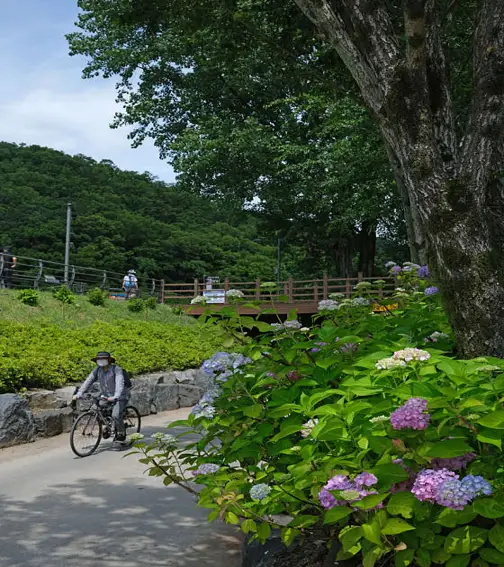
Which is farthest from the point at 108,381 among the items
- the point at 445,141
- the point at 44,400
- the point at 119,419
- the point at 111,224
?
the point at 111,224

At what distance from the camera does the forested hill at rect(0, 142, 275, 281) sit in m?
57.1

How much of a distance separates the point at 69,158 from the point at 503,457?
7236 centimetres

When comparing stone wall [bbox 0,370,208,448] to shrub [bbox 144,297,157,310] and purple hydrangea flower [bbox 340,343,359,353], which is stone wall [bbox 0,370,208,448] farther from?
shrub [bbox 144,297,157,310]

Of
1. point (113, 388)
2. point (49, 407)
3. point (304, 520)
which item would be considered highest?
point (304, 520)

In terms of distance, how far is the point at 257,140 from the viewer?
26.2 meters

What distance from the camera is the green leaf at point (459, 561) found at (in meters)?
2.17

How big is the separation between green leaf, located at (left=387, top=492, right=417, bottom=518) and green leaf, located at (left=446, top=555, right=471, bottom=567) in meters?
0.19

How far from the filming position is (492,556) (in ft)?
7.04

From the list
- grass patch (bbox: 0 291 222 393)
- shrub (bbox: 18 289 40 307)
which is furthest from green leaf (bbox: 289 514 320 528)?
shrub (bbox: 18 289 40 307)

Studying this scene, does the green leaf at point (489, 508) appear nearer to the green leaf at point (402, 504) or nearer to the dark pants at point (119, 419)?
the green leaf at point (402, 504)

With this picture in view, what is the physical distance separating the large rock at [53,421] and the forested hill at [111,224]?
141ft

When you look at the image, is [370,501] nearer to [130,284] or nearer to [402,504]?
[402,504]

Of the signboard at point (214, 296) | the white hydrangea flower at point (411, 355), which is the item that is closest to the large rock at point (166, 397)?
the signboard at point (214, 296)

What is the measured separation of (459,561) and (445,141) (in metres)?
2.61
